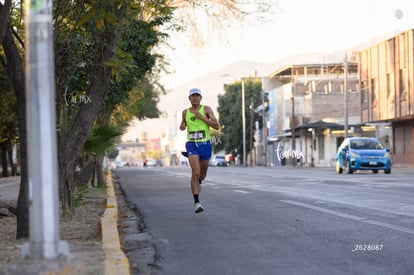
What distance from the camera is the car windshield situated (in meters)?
34.5

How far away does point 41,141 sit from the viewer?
4332mm

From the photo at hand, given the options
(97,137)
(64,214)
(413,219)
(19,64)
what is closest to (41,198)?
(19,64)

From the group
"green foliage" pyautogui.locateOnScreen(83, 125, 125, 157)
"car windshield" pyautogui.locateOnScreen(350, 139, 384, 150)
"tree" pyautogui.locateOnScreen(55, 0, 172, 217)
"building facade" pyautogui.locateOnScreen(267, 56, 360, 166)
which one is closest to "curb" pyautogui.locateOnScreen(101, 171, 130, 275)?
"tree" pyautogui.locateOnScreen(55, 0, 172, 217)

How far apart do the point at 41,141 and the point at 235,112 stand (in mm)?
98824

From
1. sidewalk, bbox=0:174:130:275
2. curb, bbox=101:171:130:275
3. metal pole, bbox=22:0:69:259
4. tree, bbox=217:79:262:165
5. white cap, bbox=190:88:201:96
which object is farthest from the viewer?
tree, bbox=217:79:262:165

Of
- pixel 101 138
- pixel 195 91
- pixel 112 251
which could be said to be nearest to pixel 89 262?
pixel 112 251

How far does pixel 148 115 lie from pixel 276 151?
134ft

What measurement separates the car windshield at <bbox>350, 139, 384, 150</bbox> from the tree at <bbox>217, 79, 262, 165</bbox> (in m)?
66.9

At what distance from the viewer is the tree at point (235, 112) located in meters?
103

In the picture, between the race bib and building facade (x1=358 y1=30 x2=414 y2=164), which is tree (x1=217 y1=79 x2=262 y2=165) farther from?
the race bib

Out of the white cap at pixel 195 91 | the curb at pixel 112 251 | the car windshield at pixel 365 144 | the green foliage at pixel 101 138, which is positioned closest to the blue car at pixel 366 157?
the car windshield at pixel 365 144

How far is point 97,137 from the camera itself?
52.9 feet

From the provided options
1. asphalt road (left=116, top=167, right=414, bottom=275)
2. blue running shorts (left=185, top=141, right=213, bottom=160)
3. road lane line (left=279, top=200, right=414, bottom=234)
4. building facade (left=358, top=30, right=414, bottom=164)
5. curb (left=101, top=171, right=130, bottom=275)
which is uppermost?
building facade (left=358, top=30, right=414, bottom=164)

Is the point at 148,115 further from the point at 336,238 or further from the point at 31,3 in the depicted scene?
the point at 31,3
